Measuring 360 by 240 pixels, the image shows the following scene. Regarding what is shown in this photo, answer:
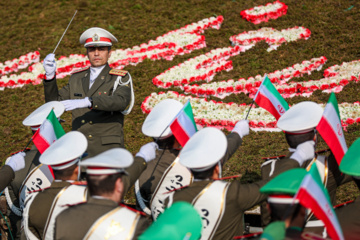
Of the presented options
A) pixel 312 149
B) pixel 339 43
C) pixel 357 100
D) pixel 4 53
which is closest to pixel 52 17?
pixel 4 53

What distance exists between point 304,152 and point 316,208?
4.06ft

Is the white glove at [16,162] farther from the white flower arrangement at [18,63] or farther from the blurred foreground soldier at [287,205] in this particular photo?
the white flower arrangement at [18,63]

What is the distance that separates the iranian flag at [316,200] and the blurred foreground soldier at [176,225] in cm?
71

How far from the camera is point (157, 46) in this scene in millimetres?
12102

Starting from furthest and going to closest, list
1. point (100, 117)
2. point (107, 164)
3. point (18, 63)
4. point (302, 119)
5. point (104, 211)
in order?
point (18, 63) → point (100, 117) → point (302, 119) → point (104, 211) → point (107, 164)

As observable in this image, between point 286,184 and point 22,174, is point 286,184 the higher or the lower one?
the higher one

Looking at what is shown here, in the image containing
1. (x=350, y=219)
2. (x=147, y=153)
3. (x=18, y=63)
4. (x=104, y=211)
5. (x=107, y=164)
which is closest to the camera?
(x=107, y=164)

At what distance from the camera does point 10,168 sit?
5344 millimetres

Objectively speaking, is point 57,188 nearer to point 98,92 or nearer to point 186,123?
point 186,123

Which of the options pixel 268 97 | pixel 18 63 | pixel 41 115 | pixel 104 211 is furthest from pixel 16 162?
pixel 18 63

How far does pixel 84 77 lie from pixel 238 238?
3511 mm

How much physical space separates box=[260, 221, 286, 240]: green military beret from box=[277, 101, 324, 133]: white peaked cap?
1.60 meters

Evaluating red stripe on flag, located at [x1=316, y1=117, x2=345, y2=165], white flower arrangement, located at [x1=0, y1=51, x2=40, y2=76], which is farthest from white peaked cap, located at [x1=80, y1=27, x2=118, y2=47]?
white flower arrangement, located at [x1=0, y1=51, x2=40, y2=76]

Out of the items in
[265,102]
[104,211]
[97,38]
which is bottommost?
[265,102]
